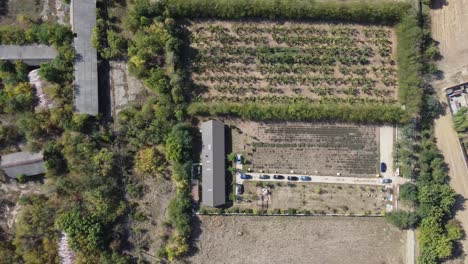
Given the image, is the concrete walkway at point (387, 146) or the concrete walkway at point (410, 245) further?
the concrete walkway at point (410, 245)

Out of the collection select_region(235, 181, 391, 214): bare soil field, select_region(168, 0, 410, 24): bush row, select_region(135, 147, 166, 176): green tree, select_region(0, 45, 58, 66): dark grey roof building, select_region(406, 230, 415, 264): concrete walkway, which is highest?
select_region(168, 0, 410, 24): bush row

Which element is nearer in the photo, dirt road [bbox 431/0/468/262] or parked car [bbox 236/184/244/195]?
parked car [bbox 236/184/244/195]

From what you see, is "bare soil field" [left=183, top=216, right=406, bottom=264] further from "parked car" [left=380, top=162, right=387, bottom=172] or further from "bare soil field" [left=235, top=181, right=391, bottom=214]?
"parked car" [left=380, top=162, right=387, bottom=172]

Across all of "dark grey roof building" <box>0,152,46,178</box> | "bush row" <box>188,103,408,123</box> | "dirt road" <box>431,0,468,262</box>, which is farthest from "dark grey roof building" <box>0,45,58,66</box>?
"dirt road" <box>431,0,468,262</box>

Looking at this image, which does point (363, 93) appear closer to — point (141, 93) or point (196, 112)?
point (196, 112)

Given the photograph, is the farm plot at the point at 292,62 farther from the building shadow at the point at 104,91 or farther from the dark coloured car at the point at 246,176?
the building shadow at the point at 104,91

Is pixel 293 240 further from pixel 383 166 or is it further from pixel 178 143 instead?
pixel 178 143

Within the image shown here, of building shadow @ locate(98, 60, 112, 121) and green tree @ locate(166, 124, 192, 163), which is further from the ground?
building shadow @ locate(98, 60, 112, 121)

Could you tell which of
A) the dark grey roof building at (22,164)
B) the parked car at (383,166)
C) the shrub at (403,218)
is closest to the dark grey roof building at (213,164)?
the dark grey roof building at (22,164)
